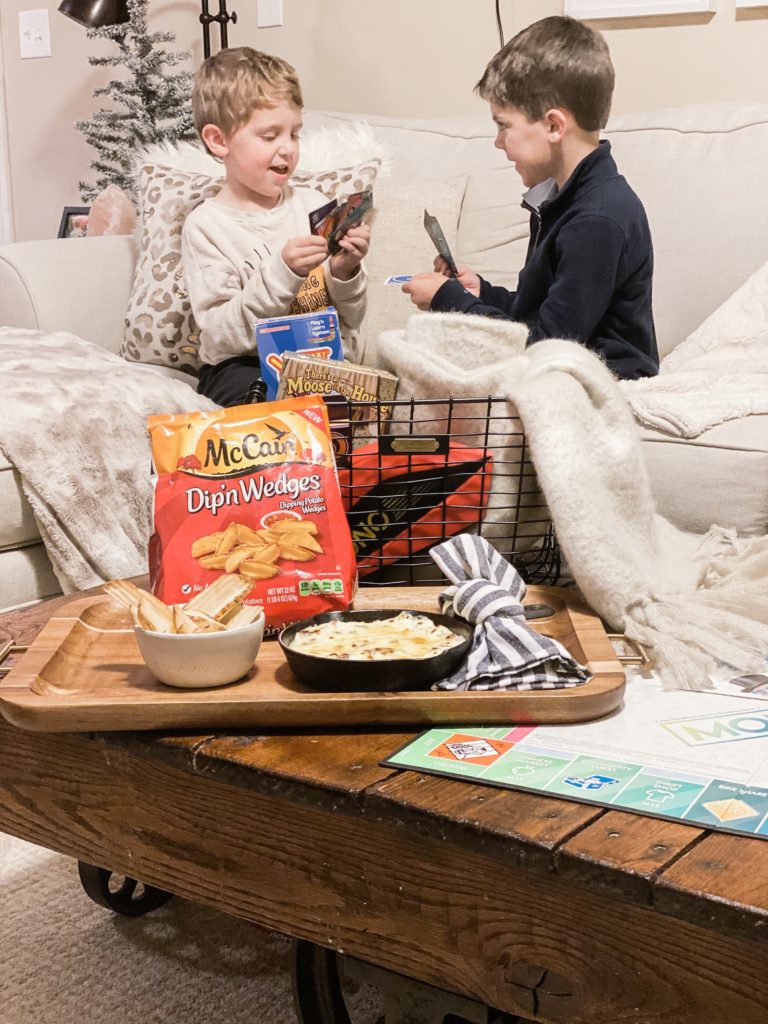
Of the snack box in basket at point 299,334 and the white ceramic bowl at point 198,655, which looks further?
the snack box in basket at point 299,334

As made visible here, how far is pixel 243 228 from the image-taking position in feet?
6.73

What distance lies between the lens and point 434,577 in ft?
3.86

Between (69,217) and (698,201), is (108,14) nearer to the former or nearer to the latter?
(69,217)

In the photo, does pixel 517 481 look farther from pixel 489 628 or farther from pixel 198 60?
pixel 198 60

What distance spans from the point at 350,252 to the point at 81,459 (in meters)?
0.61

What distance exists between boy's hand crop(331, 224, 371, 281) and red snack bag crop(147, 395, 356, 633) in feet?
3.08

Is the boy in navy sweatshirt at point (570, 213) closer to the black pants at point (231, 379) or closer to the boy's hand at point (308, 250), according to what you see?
the boy's hand at point (308, 250)

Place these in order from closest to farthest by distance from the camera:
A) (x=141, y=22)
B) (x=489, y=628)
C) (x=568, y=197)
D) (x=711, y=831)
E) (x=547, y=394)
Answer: (x=711, y=831) < (x=489, y=628) < (x=547, y=394) < (x=568, y=197) < (x=141, y=22)

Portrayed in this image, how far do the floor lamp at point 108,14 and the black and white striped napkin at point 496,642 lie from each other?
217 cm

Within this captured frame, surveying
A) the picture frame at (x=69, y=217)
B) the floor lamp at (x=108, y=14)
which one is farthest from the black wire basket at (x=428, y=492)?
the picture frame at (x=69, y=217)

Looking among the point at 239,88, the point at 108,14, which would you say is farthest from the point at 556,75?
the point at 108,14

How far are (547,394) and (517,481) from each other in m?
0.10

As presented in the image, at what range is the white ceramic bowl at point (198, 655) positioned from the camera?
803 mm

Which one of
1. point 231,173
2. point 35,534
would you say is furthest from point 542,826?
point 231,173
